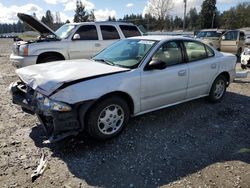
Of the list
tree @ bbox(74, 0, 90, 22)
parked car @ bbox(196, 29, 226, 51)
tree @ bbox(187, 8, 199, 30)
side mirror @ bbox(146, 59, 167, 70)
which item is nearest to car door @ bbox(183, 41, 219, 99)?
side mirror @ bbox(146, 59, 167, 70)

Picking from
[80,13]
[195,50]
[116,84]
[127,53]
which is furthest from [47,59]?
[80,13]

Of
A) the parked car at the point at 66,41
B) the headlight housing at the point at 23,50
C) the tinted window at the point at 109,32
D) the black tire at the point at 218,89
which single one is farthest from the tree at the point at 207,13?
the black tire at the point at 218,89

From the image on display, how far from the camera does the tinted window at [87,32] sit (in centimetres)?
871

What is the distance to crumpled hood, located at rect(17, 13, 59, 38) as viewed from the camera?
7797 millimetres

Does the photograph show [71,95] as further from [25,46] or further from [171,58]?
[25,46]

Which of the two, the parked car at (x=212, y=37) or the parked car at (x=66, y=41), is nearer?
the parked car at (x=66, y=41)

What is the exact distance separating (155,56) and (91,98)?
1.52 m

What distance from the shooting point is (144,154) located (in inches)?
148

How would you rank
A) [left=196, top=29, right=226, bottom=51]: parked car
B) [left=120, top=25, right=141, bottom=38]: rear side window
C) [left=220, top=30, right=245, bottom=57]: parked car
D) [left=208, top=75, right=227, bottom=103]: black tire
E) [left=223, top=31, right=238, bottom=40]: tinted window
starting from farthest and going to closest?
[left=196, top=29, right=226, bottom=51]: parked car → [left=223, top=31, right=238, bottom=40]: tinted window → [left=220, top=30, right=245, bottom=57]: parked car → [left=120, top=25, right=141, bottom=38]: rear side window → [left=208, top=75, right=227, bottom=103]: black tire

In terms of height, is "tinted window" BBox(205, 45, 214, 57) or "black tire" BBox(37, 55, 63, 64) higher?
"tinted window" BBox(205, 45, 214, 57)

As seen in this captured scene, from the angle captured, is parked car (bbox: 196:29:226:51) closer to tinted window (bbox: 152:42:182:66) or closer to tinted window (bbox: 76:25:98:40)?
tinted window (bbox: 76:25:98:40)

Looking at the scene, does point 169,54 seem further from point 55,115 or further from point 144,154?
point 55,115

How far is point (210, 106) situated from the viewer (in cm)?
577

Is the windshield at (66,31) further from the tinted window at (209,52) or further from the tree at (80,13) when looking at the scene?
the tree at (80,13)
